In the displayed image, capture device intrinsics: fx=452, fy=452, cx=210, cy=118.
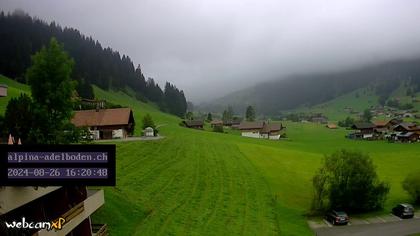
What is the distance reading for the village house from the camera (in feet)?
550

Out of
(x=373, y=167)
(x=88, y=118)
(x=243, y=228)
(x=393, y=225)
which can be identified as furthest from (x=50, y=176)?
(x=88, y=118)

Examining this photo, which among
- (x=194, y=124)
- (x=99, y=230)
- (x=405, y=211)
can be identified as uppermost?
(x=194, y=124)

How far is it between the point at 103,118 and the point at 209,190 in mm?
43831

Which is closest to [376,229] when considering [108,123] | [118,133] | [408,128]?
[118,133]

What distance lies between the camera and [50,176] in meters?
13.9

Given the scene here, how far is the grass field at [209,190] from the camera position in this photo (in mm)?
42719

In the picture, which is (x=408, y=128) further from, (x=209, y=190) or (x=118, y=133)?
(x=209, y=190)

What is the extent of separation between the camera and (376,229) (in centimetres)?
4969

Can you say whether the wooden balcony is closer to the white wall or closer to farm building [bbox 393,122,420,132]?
the white wall

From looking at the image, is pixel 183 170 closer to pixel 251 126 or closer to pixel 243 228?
pixel 243 228

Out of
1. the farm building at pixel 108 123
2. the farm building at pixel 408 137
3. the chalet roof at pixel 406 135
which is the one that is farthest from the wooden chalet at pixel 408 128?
the farm building at pixel 108 123

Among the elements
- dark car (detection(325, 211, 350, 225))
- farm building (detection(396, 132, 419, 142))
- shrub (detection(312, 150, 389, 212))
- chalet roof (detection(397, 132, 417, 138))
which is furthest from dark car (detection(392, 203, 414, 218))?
chalet roof (detection(397, 132, 417, 138))
